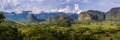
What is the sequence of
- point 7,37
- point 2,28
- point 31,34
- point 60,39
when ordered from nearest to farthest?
point 7,37 < point 2,28 < point 31,34 < point 60,39

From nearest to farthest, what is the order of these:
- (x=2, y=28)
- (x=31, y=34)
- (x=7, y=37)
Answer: (x=7, y=37) < (x=2, y=28) < (x=31, y=34)

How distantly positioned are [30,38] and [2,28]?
22.0 ft

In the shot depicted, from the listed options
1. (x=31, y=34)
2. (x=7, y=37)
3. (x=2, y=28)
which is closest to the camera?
(x=7, y=37)

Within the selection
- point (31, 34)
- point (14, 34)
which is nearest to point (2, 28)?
point (14, 34)

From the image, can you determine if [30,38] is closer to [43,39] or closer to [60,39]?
[43,39]

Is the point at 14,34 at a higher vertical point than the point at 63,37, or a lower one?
higher

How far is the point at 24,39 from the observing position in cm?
7431

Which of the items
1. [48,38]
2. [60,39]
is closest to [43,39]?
[48,38]

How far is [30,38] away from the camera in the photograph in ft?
248

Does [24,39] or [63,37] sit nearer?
[24,39]

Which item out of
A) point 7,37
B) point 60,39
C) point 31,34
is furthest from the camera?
A: point 60,39

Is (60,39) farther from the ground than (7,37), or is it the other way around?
(7,37)

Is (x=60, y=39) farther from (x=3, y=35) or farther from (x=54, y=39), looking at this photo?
(x=3, y=35)

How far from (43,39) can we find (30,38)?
11.0 feet
